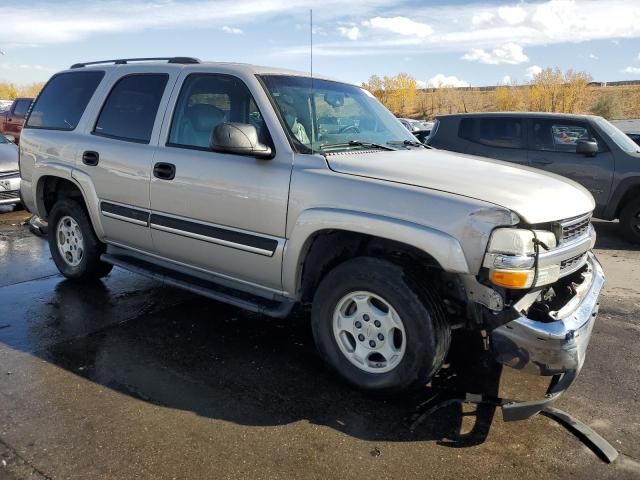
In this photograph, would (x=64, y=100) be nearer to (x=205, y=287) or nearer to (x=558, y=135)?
(x=205, y=287)

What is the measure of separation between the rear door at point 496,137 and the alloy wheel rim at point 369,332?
19.5 feet

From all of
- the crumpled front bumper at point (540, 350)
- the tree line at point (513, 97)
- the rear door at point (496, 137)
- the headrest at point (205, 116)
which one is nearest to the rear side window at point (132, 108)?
the headrest at point (205, 116)

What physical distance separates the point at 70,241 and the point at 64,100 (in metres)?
1.34

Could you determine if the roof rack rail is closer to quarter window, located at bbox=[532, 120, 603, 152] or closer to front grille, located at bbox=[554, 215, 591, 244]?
front grille, located at bbox=[554, 215, 591, 244]

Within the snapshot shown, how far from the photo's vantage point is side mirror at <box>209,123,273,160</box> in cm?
345

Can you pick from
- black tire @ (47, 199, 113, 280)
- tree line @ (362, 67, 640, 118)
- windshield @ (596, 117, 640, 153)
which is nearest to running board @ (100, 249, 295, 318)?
black tire @ (47, 199, 113, 280)

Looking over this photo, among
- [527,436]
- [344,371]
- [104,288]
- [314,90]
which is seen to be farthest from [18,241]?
[527,436]

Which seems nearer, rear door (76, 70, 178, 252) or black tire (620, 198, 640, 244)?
rear door (76, 70, 178, 252)

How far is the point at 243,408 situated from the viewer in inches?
127

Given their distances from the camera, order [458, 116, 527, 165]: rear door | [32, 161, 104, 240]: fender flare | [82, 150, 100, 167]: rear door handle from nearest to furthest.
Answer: [82, 150, 100, 167]: rear door handle → [32, 161, 104, 240]: fender flare → [458, 116, 527, 165]: rear door

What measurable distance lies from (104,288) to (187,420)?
265 centimetres

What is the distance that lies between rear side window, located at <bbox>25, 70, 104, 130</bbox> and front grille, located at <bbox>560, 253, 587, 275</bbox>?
4150 millimetres

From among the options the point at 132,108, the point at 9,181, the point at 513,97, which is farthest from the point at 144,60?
the point at 513,97

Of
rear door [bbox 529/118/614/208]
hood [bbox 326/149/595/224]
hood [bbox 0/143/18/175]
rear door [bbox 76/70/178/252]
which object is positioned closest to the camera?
hood [bbox 326/149/595/224]
